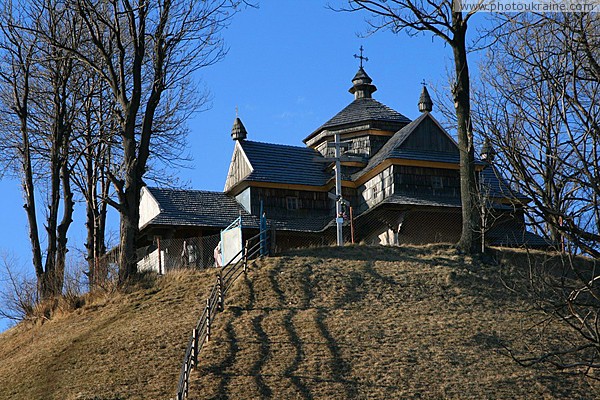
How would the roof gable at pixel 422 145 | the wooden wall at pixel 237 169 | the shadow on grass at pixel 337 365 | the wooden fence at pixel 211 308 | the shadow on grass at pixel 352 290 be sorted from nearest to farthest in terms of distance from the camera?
the wooden fence at pixel 211 308, the shadow on grass at pixel 337 365, the shadow on grass at pixel 352 290, the roof gable at pixel 422 145, the wooden wall at pixel 237 169

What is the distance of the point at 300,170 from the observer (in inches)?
1468

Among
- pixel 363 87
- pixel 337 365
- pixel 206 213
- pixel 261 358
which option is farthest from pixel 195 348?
pixel 363 87

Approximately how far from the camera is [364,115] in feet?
128

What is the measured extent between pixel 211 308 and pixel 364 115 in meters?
17.2

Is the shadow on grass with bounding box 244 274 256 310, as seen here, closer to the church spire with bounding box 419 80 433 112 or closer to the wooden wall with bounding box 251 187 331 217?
the wooden wall with bounding box 251 187 331 217

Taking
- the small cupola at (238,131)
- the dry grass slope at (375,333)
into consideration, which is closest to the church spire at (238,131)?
the small cupola at (238,131)

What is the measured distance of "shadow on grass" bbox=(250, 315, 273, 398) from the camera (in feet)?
63.9

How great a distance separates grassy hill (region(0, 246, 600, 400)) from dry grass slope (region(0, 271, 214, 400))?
50mm

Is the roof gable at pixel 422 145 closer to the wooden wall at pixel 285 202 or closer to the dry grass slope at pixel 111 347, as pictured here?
the wooden wall at pixel 285 202

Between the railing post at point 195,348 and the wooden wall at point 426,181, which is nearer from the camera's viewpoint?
the railing post at point 195,348

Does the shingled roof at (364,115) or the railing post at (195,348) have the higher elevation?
the shingled roof at (364,115)

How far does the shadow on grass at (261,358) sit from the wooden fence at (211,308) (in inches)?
46.0

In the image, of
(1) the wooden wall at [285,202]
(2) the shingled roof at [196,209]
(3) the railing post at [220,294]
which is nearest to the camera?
(3) the railing post at [220,294]

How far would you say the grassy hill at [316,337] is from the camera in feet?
65.6
